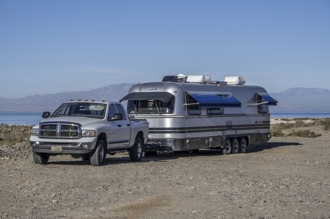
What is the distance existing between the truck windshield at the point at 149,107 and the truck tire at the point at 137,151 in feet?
6.92

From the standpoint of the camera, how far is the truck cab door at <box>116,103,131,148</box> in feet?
63.5

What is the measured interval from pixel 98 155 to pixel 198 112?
21.5 feet

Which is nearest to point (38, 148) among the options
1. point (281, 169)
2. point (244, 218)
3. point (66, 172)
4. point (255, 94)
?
point (66, 172)

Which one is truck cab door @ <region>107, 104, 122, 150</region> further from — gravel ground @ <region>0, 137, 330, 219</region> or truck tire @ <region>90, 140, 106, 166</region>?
gravel ground @ <region>0, 137, 330, 219</region>

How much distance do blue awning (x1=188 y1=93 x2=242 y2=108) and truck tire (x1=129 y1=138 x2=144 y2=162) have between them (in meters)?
3.40

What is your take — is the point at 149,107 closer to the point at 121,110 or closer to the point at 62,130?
the point at 121,110

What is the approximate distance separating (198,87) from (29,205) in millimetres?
13434

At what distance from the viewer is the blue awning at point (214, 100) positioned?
75.9 ft

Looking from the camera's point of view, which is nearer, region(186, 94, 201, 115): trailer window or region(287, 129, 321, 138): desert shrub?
region(186, 94, 201, 115): trailer window

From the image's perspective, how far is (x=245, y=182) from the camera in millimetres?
14664

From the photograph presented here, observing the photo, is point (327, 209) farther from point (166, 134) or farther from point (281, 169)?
point (166, 134)

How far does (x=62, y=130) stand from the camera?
57.5ft

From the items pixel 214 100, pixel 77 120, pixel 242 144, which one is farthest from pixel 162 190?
pixel 242 144

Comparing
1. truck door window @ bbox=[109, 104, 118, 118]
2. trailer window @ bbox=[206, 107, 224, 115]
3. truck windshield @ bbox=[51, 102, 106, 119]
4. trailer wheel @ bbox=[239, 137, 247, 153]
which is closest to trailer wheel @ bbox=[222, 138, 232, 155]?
trailer wheel @ bbox=[239, 137, 247, 153]
